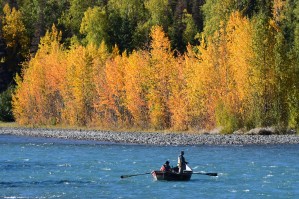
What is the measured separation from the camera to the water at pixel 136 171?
4403 cm

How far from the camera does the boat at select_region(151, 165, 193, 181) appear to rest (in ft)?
158

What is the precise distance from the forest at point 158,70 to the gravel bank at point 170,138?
4.17 metres

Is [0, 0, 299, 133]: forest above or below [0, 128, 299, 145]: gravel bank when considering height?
above

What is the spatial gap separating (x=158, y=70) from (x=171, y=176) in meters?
43.5

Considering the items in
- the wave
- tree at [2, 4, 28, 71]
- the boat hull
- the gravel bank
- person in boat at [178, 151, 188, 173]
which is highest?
tree at [2, 4, 28, 71]

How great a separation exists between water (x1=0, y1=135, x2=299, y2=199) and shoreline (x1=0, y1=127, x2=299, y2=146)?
11.5ft

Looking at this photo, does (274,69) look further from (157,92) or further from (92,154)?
(92,154)

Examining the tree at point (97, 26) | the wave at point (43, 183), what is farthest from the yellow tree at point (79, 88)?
the wave at point (43, 183)

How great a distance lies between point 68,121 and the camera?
106 m

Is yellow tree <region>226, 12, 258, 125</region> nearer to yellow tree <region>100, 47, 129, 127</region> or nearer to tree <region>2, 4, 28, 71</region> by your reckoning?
yellow tree <region>100, 47, 129, 127</region>

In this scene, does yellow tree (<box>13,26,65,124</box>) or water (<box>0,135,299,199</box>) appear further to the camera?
yellow tree (<box>13,26,65,124</box>)

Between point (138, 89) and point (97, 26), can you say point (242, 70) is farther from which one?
point (97, 26)

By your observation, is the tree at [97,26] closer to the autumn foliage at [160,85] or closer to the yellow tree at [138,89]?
the autumn foliage at [160,85]

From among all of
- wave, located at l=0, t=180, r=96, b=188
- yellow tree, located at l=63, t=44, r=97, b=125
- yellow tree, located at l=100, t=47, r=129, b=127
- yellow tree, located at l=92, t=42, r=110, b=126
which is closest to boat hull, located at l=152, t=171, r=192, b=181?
wave, located at l=0, t=180, r=96, b=188
